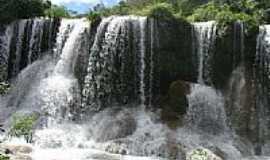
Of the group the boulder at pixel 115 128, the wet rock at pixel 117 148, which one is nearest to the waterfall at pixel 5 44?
the boulder at pixel 115 128

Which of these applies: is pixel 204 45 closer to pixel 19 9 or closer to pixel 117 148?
pixel 117 148

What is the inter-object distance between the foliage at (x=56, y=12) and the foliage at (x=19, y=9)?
45 cm

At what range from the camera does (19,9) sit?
2722 cm

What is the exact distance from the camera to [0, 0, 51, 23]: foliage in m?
26.5

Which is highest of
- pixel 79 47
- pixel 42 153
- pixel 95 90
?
pixel 79 47

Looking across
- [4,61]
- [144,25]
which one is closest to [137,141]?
[144,25]

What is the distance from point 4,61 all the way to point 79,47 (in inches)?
133

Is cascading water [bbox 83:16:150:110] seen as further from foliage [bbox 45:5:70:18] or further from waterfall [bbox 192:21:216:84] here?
foliage [bbox 45:5:70:18]

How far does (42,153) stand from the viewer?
18516 millimetres

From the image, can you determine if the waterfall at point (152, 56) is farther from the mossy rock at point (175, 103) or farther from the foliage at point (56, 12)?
the foliage at point (56, 12)

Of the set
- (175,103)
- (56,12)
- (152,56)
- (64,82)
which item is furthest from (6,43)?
(175,103)

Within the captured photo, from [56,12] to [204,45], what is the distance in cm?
914

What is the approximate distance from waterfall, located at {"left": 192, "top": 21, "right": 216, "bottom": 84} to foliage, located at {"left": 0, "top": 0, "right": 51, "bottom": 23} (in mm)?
7660

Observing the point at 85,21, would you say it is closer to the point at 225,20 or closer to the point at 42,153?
the point at 225,20
